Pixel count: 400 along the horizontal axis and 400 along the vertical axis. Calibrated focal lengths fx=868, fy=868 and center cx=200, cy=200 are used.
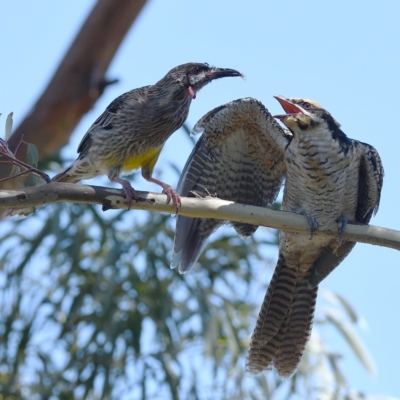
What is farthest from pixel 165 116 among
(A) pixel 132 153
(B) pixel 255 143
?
(B) pixel 255 143

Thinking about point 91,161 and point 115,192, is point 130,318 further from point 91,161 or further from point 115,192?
point 115,192

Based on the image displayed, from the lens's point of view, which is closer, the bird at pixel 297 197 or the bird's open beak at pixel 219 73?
the bird at pixel 297 197

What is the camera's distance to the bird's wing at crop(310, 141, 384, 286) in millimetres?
4137

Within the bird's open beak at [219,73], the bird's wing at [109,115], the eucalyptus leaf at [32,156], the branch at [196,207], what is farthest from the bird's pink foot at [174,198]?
the bird's open beak at [219,73]

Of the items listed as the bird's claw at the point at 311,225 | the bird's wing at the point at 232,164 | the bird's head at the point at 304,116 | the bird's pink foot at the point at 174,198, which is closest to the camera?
the bird's pink foot at the point at 174,198

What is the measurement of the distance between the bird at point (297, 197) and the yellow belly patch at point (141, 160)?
234mm

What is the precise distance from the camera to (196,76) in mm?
4273

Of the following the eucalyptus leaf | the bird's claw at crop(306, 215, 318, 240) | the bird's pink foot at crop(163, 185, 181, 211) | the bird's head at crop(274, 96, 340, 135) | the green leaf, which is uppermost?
the bird's head at crop(274, 96, 340, 135)

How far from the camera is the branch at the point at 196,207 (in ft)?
9.80

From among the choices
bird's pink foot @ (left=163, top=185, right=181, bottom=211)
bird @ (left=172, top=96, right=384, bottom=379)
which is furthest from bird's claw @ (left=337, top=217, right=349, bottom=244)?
bird's pink foot @ (left=163, top=185, right=181, bottom=211)

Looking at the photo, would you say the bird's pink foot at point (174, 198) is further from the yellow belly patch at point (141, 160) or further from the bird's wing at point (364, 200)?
the bird's wing at point (364, 200)

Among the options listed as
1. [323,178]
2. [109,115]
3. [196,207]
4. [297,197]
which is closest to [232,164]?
[297,197]

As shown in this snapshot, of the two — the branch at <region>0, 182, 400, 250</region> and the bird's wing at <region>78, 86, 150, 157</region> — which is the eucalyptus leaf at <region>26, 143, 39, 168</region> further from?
the bird's wing at <region>78, 86, 150, 157</region>

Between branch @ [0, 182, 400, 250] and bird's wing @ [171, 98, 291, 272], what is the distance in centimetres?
83
